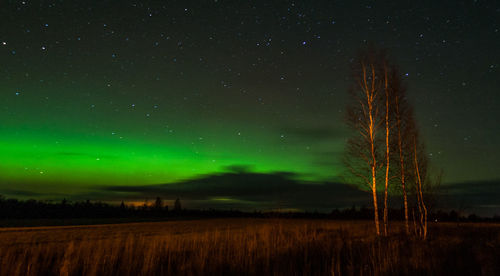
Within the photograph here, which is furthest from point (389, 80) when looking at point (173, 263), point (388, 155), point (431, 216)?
point (173, 263)

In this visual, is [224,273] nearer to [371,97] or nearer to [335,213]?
[371,97]

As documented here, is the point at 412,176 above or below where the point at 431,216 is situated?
above

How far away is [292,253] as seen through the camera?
11039mm

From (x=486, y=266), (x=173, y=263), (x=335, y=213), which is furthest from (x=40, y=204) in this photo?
(x=486, y=266)

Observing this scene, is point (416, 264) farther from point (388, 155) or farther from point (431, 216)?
point (431, 216)

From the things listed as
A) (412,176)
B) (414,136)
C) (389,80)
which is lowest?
(412,176)

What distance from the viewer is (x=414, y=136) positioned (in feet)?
63.1

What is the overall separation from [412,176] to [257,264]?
13.0m

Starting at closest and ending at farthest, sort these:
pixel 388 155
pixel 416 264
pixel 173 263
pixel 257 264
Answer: pixel 416 264 < pixel 257 264 < pixel 173 263 < pixel 388 155

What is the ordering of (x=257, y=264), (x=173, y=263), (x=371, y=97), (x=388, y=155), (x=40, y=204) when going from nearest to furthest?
(x=257, y=264) < (x=173, y=263) < (x=388, y=155) < (x=371, y=97) < (x=40, y=204)

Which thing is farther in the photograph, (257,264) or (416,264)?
(257,264)

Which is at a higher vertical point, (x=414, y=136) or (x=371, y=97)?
(x=371, y=97)

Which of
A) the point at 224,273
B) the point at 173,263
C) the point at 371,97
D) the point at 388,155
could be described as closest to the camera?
the point at 224,273

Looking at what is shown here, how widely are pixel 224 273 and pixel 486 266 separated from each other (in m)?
6.75
